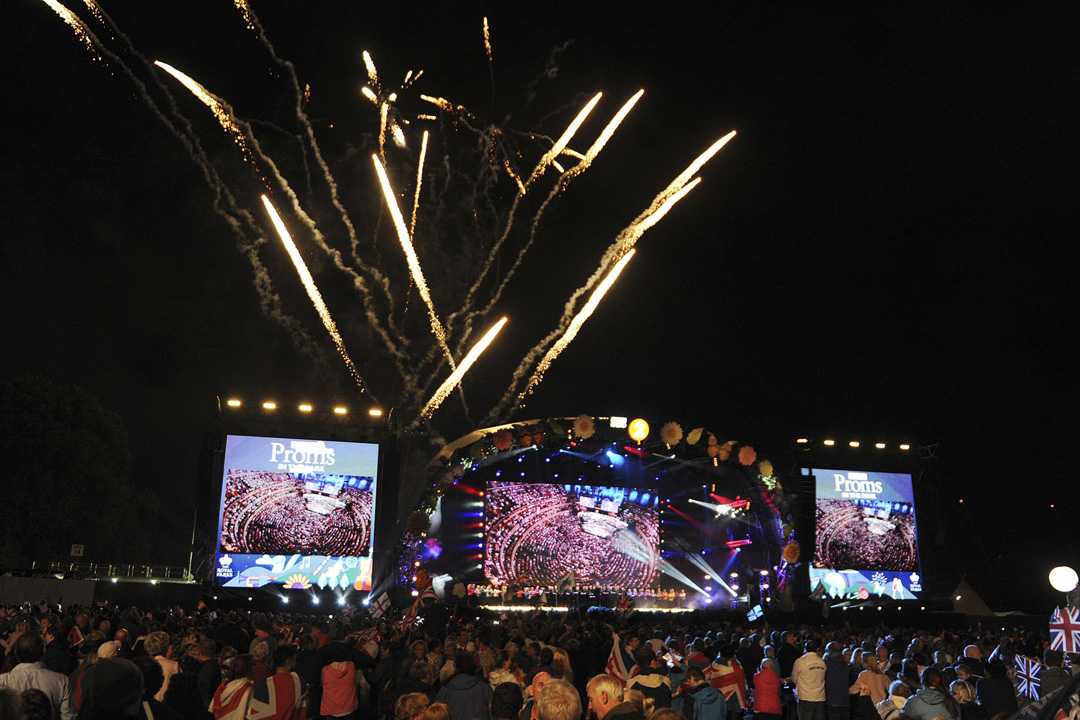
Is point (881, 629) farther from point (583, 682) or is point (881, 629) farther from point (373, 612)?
point (583, 682)

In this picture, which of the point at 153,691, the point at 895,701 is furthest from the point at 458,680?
the point at 895,701

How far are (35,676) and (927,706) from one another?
6.21m

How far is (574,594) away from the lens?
3381cm

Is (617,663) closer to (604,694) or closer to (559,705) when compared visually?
(604,694)

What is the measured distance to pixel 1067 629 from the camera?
7.41 m

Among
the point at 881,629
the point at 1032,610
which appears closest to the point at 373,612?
the point at 881,629

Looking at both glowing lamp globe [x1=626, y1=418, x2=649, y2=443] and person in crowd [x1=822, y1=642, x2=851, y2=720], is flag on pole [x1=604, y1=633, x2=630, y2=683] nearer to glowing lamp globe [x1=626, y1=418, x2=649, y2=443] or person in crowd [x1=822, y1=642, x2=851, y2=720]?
person in crowd [x1=822, y1=642, x2=851, y2=720]

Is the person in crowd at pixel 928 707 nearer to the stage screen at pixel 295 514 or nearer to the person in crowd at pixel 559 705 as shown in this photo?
the person in crowd at pixel 559 705

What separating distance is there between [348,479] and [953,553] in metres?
23.5

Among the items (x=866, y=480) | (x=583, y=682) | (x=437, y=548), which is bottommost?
(x=583, y=682)

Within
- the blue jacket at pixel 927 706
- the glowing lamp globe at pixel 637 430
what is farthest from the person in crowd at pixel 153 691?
the glowing lamp globe at pixel 637 430

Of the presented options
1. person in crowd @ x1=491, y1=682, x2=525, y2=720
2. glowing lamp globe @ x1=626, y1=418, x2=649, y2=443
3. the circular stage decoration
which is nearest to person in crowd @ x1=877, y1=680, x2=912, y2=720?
person in crowd @ x1=491, y1=682, x2=525, y2=720

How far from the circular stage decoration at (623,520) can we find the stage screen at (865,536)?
2.75m

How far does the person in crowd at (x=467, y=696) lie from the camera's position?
653 centimetres
